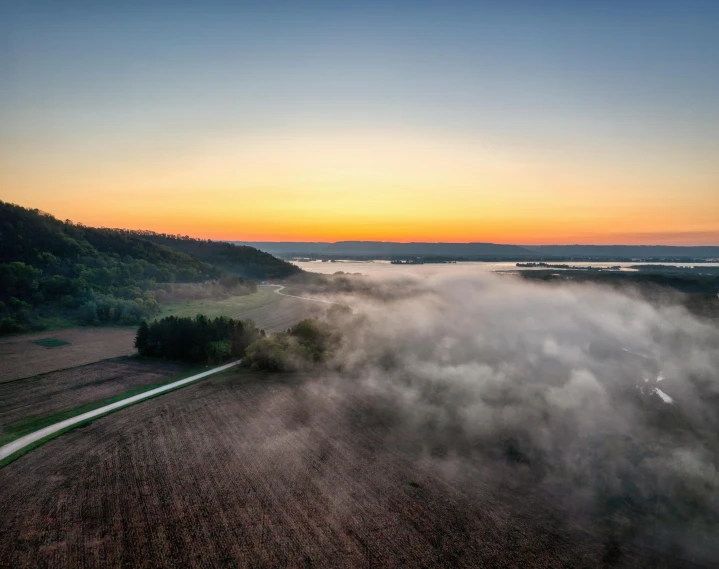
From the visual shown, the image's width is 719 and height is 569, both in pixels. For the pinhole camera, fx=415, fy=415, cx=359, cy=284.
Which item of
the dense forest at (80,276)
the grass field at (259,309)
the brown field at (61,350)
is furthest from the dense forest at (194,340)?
the dense forest at (80,276)

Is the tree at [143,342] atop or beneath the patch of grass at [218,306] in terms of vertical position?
atop

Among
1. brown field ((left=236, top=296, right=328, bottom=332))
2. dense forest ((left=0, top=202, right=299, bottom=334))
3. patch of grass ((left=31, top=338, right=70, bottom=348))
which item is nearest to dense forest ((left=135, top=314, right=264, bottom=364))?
patch of grass ((left=31, top=338, right=70, bottom=348))

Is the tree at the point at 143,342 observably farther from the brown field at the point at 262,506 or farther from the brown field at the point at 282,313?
the brown field at the point at 282,313

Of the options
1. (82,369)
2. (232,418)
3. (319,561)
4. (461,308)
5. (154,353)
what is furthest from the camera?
(461,308)

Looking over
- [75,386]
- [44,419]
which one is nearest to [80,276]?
[75,386]

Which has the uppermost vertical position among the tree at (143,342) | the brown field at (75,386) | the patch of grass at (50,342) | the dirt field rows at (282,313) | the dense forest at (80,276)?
the dense forest at (80,276)

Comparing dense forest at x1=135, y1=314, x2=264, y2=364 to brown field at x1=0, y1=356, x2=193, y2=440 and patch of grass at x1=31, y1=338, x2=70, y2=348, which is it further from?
patch of grass at x1=31, y1=338, x2=70, y2=348

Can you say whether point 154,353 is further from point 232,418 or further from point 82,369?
point 232,418

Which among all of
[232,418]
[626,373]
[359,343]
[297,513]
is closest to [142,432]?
[232,418]
